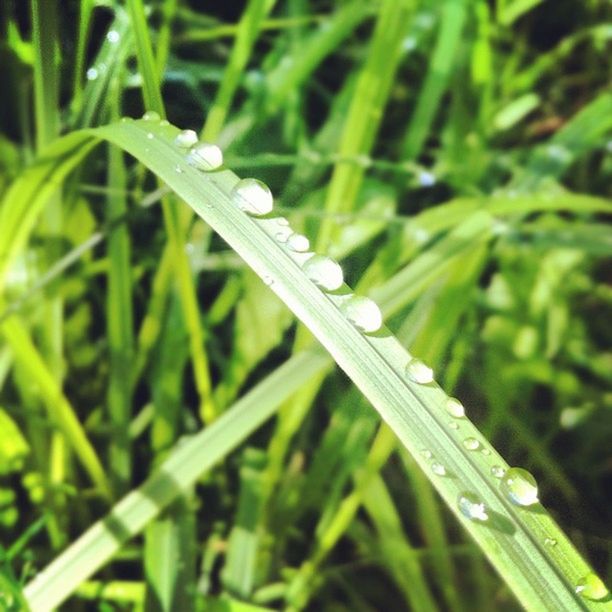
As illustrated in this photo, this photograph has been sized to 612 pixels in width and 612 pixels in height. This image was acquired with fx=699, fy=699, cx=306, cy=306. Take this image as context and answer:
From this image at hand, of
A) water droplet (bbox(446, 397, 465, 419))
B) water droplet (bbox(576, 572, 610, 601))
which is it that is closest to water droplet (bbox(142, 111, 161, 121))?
water droplet (bbox(446, 397, 465, 419))

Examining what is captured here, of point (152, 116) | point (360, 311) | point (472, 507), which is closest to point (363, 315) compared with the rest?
point (360, 311)

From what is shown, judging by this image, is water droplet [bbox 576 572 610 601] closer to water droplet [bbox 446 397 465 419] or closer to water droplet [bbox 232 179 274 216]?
water droplet [bbox 446 397 465 419]

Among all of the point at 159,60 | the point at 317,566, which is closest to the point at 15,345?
the point at 159,60

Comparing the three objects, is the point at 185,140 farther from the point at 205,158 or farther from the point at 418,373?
the point at 418,373

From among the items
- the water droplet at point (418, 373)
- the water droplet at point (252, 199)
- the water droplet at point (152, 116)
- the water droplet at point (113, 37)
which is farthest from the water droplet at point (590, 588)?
the water droplet at point (113, 37)

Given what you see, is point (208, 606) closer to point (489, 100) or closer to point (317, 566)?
point (317, 566)

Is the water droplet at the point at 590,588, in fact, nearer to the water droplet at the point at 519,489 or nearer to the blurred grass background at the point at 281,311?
Answer: the water droplet at the point at 519,489
